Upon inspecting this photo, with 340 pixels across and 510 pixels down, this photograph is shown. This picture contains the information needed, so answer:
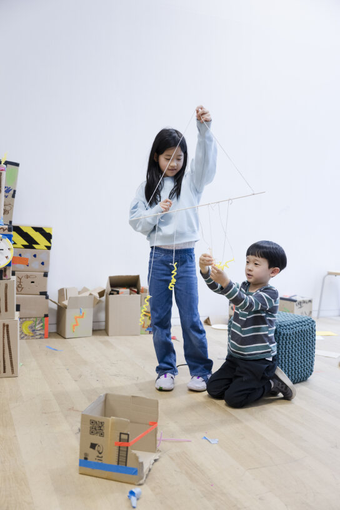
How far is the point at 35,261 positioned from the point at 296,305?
2.01 metres

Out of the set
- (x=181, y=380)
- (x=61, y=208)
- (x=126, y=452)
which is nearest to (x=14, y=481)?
(x=126, y=452)

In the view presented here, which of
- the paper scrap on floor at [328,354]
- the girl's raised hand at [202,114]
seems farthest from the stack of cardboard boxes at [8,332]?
the paper scrap on floor at [328,354]

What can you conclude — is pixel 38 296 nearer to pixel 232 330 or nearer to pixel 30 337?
pixel 30 337

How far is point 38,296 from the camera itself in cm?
307

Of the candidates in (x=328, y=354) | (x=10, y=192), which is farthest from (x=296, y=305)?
(x=10, y=192)

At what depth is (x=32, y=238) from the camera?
3.07 metres

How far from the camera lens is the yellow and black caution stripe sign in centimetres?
305

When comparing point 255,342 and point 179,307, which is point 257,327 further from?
point 179,307

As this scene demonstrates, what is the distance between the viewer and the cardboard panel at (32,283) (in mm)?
3062

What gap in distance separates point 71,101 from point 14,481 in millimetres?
2597

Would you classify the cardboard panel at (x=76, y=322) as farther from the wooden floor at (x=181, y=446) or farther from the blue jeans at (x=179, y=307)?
the blue jeans at (x=179, y=307)

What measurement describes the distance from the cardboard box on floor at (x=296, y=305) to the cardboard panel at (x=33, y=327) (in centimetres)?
186

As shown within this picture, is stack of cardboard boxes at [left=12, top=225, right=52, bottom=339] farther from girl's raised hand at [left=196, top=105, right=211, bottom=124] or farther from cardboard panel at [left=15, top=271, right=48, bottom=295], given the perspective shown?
girl's raised hand at [left=196, top=105, right=211, bottom=124]

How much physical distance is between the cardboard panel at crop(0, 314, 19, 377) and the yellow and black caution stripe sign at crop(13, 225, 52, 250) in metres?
0.86
